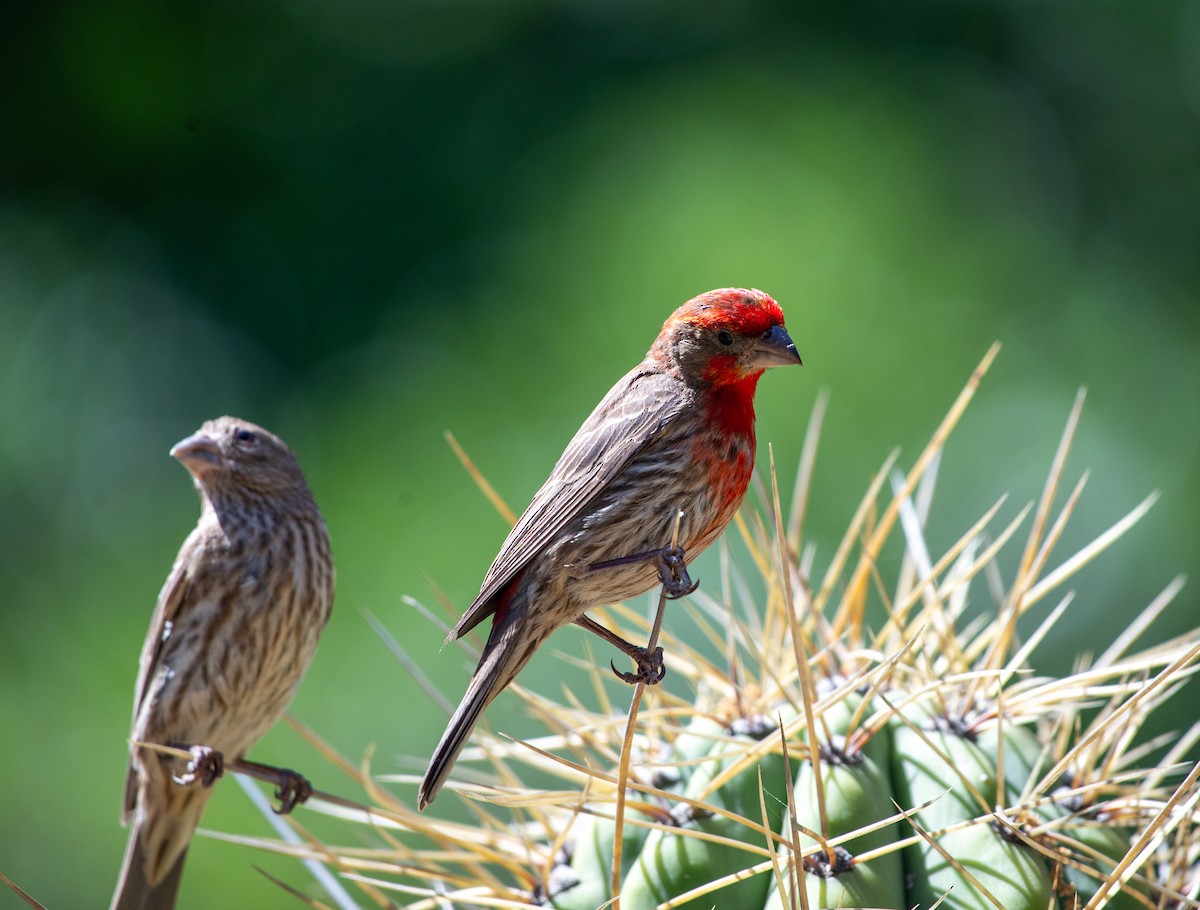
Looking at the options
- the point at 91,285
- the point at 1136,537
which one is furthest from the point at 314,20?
the point at 1136,537

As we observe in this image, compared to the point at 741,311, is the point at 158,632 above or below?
below

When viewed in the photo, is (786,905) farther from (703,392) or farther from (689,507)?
(703,392)

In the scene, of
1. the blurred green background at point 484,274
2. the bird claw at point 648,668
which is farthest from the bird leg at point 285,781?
the blurred green background at point 484,274

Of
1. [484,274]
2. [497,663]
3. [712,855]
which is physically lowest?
[712,855]

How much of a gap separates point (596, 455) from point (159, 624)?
1.28 meters

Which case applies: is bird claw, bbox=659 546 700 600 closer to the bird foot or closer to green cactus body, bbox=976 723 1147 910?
green cactus body, bbox=976 723 1147 910

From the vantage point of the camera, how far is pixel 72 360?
10516 millimetres

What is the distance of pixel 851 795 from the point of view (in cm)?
246

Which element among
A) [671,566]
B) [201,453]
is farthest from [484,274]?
[671,566]

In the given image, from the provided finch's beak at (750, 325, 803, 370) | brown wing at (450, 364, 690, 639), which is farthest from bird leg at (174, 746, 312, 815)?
finch's beak at (750, 325, 803, 370)

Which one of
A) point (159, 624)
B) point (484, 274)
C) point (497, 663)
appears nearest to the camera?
point (497, 663)

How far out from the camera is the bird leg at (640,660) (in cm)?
236

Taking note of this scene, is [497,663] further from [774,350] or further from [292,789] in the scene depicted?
[774,350]

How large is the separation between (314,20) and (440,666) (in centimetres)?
724
